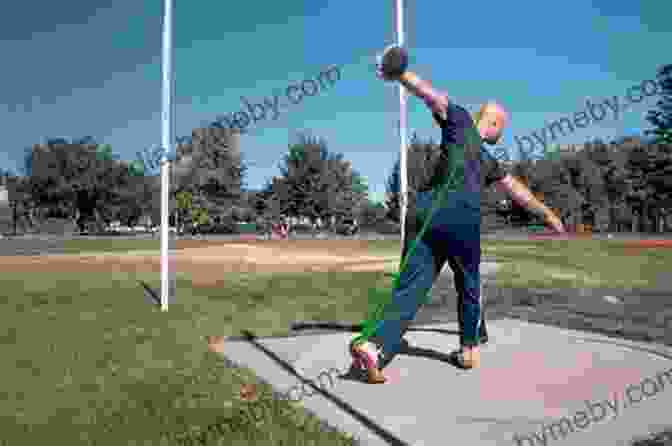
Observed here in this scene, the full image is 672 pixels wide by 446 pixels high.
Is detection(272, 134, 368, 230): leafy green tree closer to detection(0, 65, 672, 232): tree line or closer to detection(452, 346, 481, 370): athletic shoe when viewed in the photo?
detection(0, 65, 672, 232): tree line

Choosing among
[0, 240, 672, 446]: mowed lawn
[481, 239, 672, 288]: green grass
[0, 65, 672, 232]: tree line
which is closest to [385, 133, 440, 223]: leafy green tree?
[0, 65, 672, 232]: tree line

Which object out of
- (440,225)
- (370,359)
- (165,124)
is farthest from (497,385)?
(165,124)

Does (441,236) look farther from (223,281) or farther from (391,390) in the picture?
(223,281)

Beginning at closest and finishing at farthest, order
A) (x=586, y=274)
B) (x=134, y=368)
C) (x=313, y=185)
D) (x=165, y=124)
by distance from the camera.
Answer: (x=134, y=368) < (x=165, y=124) < (x=586, y=274) < (x=313, y=185)

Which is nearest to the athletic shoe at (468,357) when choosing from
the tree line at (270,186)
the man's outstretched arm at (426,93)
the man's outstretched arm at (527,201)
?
the man's outstretched arm at (527,201)

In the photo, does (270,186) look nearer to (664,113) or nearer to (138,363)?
(664,113)

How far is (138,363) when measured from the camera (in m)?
5.27

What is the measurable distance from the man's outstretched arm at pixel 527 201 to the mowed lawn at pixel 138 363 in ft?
8.60

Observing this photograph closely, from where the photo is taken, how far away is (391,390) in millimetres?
4340

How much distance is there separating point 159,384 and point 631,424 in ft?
11.4

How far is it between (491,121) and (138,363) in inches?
153

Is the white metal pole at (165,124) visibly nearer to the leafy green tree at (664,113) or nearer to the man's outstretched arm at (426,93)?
the man's outstretched arm at (426,93)

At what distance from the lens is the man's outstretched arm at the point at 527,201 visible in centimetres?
489

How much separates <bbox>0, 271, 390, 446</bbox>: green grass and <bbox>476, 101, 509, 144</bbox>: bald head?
2.74 metres
